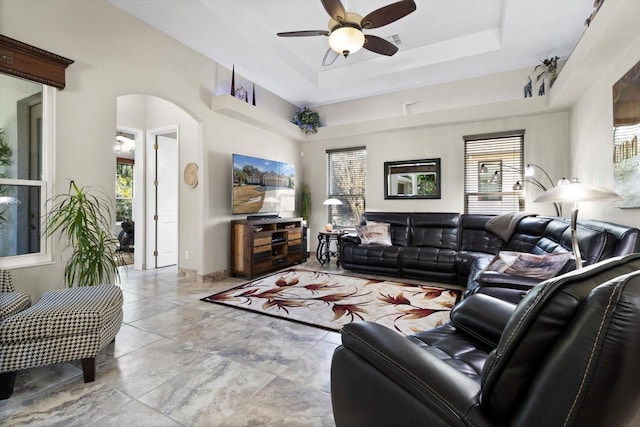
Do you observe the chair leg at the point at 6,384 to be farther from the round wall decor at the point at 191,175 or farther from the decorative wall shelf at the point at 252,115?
the decorative wall shelf at the point at 252,115

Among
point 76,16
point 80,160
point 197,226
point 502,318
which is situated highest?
point 76,16

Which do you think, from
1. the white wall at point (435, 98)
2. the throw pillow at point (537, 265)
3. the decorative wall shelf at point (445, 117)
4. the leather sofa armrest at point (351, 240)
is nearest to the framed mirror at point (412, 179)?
the decorative wall shelf at point (445, 117)

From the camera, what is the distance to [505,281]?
233 cm

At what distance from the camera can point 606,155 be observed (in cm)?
315

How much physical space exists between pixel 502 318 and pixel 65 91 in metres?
3.88

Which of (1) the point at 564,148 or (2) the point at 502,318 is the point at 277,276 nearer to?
(2) the point at 502,318

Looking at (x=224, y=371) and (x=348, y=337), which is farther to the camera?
(x=224, y=371)

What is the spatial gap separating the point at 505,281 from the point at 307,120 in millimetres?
4930

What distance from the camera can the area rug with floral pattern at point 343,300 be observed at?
2.99 metres

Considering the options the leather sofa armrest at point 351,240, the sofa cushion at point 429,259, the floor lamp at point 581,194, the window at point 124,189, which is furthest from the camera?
the window at point 124,189

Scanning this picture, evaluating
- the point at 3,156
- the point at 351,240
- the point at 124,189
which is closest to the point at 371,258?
the point at 351,240

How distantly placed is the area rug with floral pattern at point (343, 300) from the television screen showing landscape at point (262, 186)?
50.7 inches

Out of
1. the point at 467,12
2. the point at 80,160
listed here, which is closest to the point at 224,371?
the point at 80,160

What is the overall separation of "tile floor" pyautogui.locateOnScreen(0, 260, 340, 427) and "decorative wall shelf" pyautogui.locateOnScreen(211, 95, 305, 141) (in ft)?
9.89
